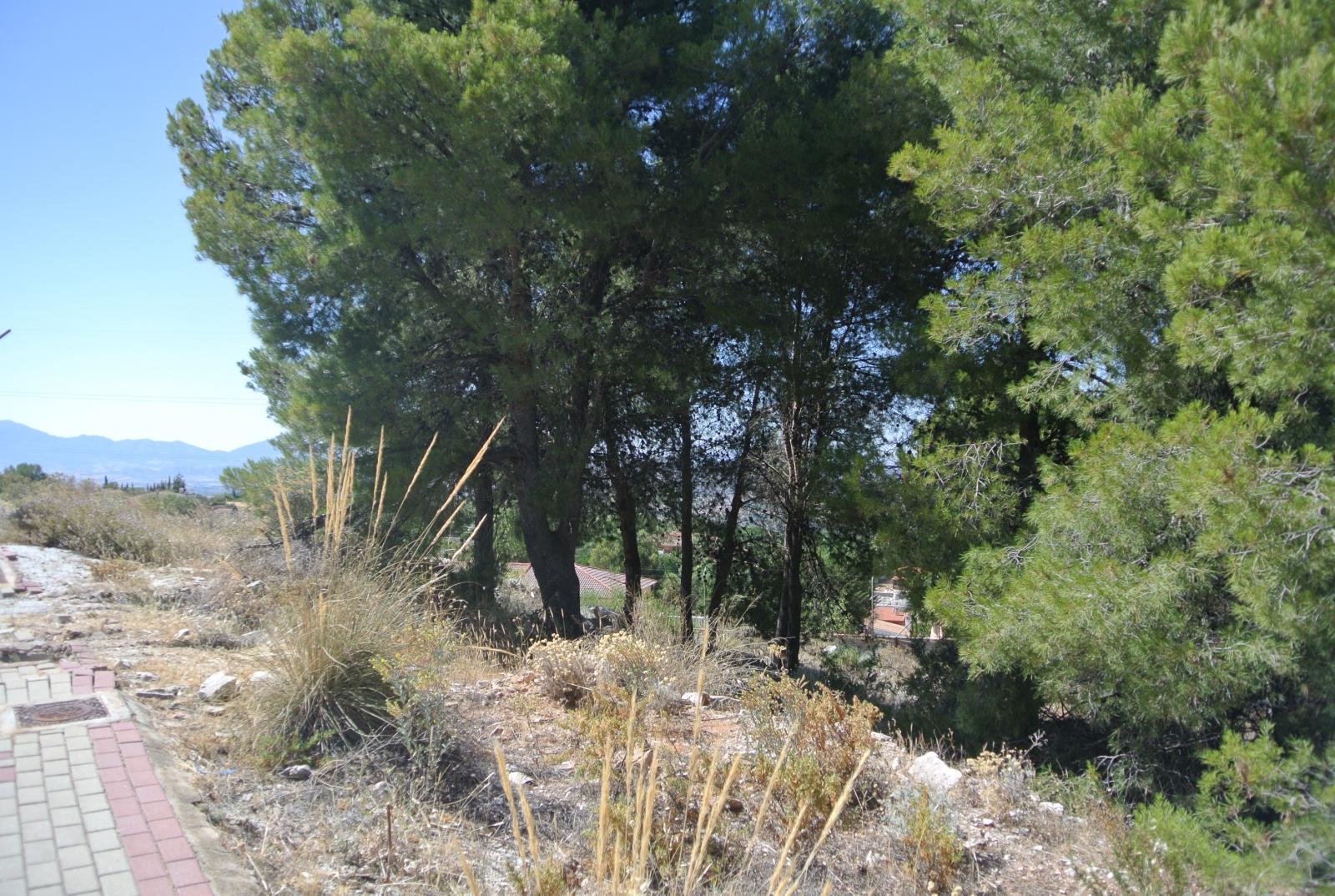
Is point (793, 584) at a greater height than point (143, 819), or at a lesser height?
greater

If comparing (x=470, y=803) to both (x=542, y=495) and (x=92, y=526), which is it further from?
(x=92, y=526)

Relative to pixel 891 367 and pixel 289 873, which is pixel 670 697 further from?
pixel 891 367

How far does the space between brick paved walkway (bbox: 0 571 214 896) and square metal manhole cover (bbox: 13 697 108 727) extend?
19 millimetres

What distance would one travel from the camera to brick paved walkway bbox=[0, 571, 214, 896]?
320cm

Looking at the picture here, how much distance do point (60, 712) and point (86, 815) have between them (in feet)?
4.62

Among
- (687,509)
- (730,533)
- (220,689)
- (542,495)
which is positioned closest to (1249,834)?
(220,689)

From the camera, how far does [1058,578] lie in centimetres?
497

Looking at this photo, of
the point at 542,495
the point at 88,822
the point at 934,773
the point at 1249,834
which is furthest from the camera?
the point at 542,495

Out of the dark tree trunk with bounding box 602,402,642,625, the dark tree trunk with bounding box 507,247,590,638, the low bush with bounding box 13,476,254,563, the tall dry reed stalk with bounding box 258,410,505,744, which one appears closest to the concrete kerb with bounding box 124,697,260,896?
the tall dry reed stalk with bounding box 258,410,505,744

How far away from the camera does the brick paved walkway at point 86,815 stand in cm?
320

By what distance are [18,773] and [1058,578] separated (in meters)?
5.31

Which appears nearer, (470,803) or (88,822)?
(88,822)

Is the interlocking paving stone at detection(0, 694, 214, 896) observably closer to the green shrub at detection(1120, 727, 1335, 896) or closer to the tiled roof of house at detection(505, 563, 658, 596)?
the green shrub at detection(1120, 727, 1335, 896)

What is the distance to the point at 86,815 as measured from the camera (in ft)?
12.0
